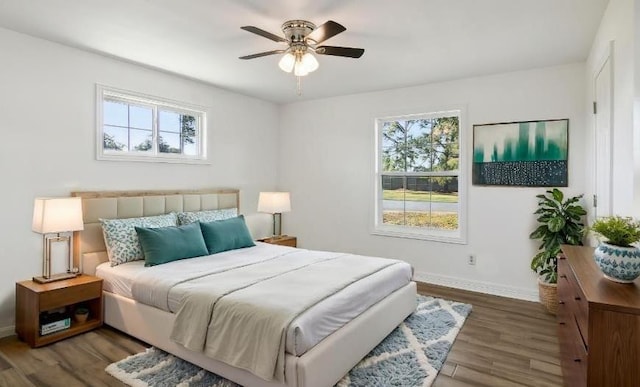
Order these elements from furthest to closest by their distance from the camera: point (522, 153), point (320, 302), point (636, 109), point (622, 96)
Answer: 1. point (522, 153)
2. point (320, 302)
3. point (622, 96)
4. point (636, 109)

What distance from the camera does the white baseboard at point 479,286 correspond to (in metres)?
4.04

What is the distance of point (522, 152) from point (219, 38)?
336 cm

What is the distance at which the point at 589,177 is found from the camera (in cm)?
350

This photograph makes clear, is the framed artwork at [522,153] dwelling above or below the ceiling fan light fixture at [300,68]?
below

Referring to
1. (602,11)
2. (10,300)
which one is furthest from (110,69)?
(602,11)

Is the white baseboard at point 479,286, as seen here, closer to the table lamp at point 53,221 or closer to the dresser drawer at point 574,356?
the dresser drawer at point 574,356

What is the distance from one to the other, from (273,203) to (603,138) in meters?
3.61

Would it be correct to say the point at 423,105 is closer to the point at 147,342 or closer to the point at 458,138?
the point at 458,138

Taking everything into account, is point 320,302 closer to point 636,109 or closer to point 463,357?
point 463,357

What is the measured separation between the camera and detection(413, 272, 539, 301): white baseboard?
404cm

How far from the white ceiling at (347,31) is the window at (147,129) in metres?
0.46

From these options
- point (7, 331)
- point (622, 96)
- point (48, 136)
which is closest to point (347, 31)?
point (622, 96)

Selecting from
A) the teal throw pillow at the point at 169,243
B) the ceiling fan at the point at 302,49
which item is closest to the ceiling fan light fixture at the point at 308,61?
the ceiling fan at the point at 302,49

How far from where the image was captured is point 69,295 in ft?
9.73
